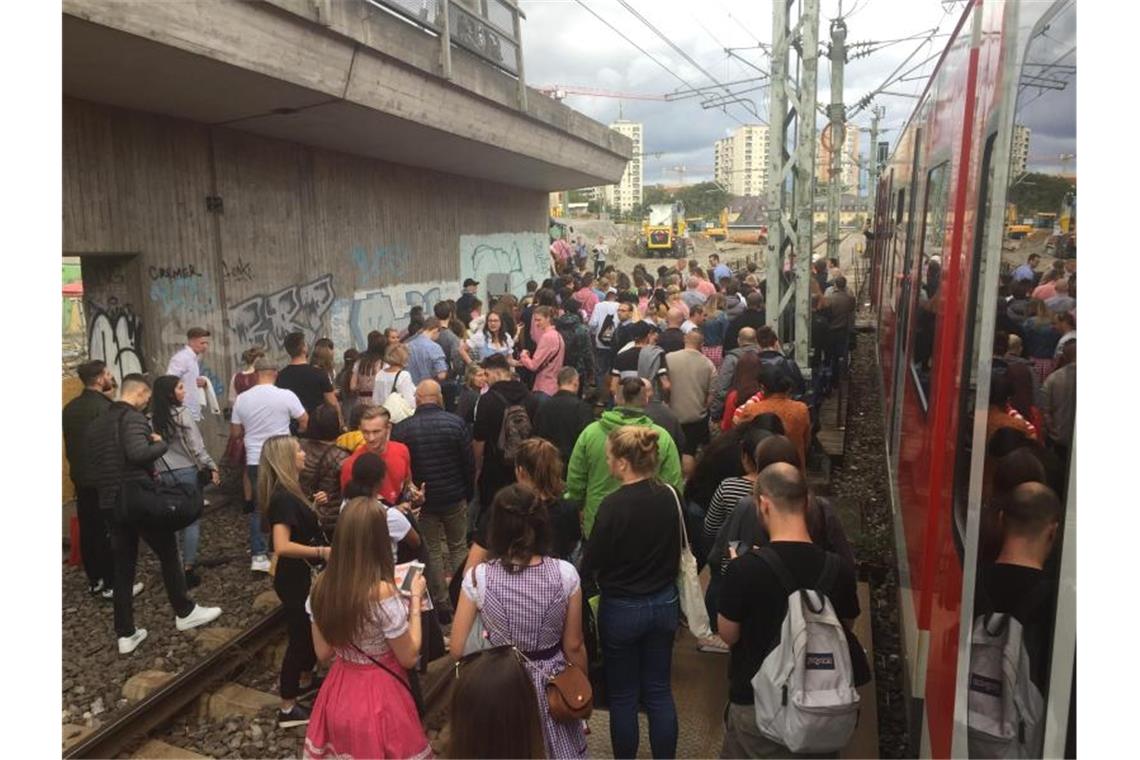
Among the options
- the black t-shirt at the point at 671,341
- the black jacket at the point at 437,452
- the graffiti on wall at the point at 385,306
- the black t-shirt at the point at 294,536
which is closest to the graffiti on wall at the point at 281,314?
the graffiti on wall at the point at 385,306

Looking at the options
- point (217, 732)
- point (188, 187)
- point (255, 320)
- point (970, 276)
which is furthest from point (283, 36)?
point (970, 276)

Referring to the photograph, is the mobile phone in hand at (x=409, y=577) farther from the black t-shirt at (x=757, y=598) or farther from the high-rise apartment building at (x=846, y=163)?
the high-rise apartment building at (x=846, y=163)

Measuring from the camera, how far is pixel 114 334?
857 centimetres

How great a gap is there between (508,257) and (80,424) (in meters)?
13.8

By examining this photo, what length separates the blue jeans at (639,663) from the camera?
3791 millimetres

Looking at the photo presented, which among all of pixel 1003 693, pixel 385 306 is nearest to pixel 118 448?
pixel 1003 693

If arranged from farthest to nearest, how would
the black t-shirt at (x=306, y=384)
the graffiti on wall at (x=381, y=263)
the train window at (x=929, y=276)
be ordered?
the graffiti on wall at (x=381, y=263), the black t-shirt at (x=306, y=384), the train window at (x=929, y=276)

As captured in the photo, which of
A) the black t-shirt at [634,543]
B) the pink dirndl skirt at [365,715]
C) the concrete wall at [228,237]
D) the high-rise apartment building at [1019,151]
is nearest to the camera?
the high-rise apartment building at [1019,151]

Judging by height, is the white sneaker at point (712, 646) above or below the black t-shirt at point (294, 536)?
below

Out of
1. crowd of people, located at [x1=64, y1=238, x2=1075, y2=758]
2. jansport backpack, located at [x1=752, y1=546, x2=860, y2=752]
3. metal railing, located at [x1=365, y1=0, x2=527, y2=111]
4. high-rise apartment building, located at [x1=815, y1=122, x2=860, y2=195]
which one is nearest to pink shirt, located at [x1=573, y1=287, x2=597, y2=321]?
metal railing, located at [x1=365, y1=0, x2=527, y2=111]

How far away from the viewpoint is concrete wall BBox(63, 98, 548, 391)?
27.0 feet

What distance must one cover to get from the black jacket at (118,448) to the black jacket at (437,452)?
1601mm

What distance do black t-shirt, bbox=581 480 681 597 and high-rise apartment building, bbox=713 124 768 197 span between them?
11810 centimetres

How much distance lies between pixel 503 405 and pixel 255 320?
17.4 ft
